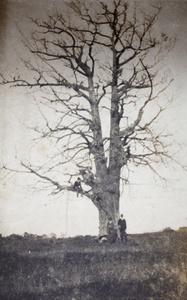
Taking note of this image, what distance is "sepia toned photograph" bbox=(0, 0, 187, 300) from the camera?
10.3 feet

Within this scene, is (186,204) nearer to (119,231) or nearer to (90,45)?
(119,231)

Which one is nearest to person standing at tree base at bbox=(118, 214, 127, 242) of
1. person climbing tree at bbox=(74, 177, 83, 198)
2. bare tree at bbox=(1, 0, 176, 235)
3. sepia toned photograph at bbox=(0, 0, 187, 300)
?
sepia toned photograph at bbox=(0, 0, 187, 300)

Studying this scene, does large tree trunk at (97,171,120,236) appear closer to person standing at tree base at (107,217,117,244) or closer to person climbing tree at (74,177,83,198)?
person standing at tree base at (107,217,117,244)

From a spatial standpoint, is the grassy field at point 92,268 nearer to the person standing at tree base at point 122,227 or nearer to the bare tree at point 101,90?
the person standing at tree base at point 122,227

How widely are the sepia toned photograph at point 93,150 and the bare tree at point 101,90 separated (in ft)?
0.05

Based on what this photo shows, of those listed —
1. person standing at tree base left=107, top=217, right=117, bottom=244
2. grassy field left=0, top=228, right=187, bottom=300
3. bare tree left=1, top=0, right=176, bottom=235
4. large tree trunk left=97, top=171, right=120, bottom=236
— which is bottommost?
grassy field left=0, top=228, right=187, bottom=300

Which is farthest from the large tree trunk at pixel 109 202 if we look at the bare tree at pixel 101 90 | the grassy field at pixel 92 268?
the grassy field at pixel 92 268

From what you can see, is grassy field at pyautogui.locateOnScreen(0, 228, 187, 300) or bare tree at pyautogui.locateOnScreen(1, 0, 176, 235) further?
bare tree at pyautogui.locateOnScreen(1, 0, 176, 235)

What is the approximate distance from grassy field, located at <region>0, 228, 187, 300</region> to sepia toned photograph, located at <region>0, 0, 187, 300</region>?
12 mm

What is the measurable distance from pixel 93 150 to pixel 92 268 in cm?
155

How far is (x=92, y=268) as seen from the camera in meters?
3.13

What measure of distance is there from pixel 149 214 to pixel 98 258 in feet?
2.89

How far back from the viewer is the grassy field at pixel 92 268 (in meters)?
3.03

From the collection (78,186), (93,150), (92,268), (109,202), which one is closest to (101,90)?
(93,150)
